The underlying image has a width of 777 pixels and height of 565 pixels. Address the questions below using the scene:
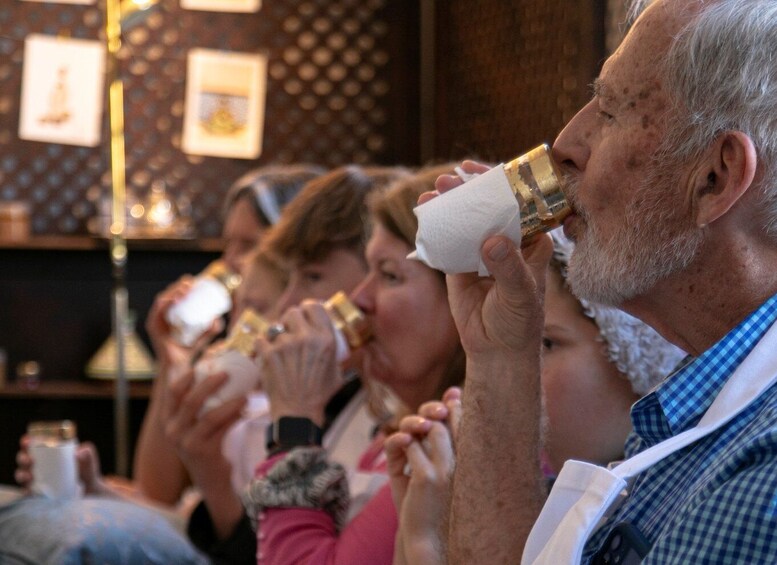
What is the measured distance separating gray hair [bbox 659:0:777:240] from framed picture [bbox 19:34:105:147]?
3652 mm

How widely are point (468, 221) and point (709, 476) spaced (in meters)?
0.36

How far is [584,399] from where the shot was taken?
1331 mm

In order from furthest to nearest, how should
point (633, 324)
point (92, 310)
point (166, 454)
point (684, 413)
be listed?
1. point (92, 310)
2. point (166, 454)
3. point (633, 324)
4. point (684, 413)

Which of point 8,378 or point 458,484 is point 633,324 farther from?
point 8,378

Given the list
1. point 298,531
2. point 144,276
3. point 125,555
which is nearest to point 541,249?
point 298,531

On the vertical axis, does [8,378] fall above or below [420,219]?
below

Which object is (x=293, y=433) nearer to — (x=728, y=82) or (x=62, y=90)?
(x=728, y=82)

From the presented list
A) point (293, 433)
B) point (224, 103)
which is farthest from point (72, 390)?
point (293, 433)

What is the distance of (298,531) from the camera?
1.51m

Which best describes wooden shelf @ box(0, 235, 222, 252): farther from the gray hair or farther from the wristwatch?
the gray hair

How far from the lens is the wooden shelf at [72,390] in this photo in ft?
13.3

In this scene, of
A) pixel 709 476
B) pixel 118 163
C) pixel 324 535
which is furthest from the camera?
Result: pixel 118 163

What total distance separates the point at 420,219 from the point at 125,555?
0.77 m

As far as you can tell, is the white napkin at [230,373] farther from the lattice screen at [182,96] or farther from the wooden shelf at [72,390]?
the lattice screen at [182,96]
